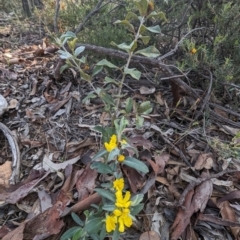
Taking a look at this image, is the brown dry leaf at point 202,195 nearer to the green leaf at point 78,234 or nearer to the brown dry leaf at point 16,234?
the green leaf at point 78,234

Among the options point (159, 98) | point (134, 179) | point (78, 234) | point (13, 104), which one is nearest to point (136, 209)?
point (78, 234)

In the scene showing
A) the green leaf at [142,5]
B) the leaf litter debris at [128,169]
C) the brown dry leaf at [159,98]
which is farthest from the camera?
the brown dry leaf at [159,98]

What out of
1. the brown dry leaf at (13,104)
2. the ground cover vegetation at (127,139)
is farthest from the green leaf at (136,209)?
the brown dry leaf at (13,104)

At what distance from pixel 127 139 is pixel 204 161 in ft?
1.84

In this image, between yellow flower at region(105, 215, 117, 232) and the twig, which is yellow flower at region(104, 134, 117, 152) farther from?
the twig

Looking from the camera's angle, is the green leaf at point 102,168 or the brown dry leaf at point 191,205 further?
the brown dry leaf at point 191,205

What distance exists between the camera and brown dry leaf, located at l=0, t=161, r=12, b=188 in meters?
1.57

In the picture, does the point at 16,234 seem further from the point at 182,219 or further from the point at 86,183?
the point at 182,219

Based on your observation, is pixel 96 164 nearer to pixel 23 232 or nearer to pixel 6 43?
pixel 23 232

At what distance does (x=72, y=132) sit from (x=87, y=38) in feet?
3.08

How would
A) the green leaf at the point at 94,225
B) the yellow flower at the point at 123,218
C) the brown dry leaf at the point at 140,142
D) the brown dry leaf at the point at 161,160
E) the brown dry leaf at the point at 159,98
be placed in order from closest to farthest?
the yellow flower at the point at 123,218 < the green leaf at the point at 94,225 < the brown dry leaf at the point at 161,160 < the brown dry leaf at the point at 140,142 < the brown dry leaf at the point at 159,98

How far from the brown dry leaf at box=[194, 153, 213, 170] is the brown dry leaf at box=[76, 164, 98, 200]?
21.2 inches

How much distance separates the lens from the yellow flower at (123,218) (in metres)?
1.02

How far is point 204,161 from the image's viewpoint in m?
1.61
